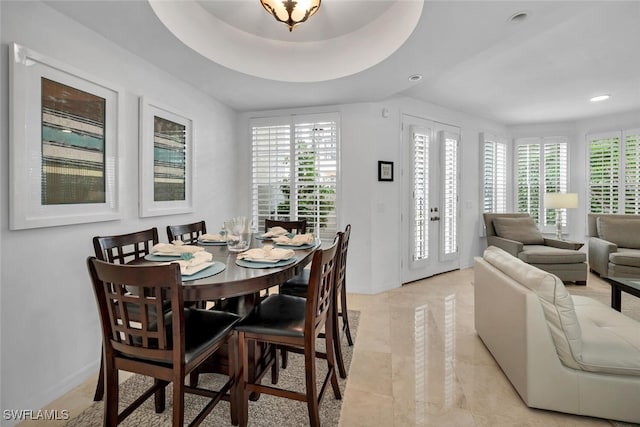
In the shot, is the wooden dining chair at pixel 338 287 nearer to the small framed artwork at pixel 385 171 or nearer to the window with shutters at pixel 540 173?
the small framed artwork at pixel 385 171

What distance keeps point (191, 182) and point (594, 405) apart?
3522 mm

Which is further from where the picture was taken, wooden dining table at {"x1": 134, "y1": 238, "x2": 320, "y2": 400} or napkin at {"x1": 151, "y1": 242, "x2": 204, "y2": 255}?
napkin at {"x1": 151, "y1": 242, "x2": 204, "y2": 255}

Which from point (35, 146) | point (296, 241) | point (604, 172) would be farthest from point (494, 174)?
point (35, 146)

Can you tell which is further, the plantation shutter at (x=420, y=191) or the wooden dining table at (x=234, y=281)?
the plantation shutter at (x=420, y=191)

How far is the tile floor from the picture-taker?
1.71m

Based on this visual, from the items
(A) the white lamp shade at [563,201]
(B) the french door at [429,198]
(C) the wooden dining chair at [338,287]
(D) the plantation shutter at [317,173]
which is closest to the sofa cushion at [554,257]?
(A) the white lamp shade at [563,201]

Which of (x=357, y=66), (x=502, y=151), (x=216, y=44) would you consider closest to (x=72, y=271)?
(x=216, y=44)

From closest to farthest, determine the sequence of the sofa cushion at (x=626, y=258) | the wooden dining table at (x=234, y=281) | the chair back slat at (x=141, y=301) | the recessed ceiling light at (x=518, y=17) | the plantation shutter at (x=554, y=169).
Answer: the chair back slat at (x=141, y=301) < the wooden dining table at (x=234, y=281) < the recessed ceiling light at (x=518, y=17) < the sofa cushion at (x=626, y=258) < the plantation shutter at (x=554, y=169)

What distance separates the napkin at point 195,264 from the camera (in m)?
1.43

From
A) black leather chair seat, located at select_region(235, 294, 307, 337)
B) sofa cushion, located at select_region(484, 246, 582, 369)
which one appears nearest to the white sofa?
sofa cushion, located at select_region(484, 246, 582, 369)

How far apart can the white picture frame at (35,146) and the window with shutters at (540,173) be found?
6.30 m

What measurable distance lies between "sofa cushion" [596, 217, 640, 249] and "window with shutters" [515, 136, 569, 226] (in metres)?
0.94

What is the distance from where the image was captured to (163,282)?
119 centimetres

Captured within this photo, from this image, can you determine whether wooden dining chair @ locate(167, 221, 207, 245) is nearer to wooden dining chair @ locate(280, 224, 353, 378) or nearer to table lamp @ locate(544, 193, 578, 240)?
wooden dining chair @ locate(280, 224, 353, 378)
